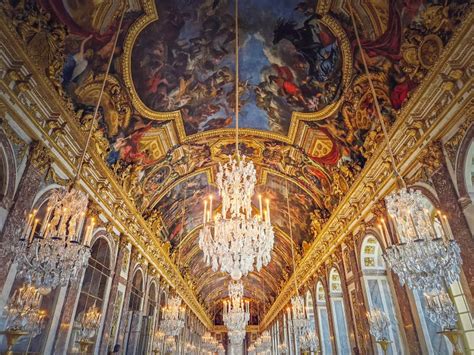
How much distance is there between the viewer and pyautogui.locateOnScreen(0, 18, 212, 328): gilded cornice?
521 centimetres

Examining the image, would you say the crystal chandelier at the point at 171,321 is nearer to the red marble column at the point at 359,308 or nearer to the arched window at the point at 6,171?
the red marble column at the point at 359,308

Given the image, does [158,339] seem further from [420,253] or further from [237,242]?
[420,253]

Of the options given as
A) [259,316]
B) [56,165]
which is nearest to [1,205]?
[56,165]

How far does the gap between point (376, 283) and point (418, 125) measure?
529 cm

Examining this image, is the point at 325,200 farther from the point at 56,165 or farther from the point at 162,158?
the point at 56,165

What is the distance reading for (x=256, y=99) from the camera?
10500 mm

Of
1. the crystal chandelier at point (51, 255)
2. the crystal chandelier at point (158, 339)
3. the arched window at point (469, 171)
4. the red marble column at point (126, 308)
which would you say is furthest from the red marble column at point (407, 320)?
the crystal chandelier at point (158, 339)

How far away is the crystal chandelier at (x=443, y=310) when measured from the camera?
14.7 feet


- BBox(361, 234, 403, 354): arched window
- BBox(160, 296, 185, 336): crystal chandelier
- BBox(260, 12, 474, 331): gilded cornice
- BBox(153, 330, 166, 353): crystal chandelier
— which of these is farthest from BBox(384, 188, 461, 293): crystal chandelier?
BBox(153, 330, 166, 353): crystal chandelier

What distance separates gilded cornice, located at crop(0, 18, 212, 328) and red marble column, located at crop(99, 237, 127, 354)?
698 millimetres

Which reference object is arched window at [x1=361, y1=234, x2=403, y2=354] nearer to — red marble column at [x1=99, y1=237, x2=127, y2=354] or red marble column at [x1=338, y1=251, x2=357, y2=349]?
red marble column at [x1=338, y1=251, x2=357, y2=349]

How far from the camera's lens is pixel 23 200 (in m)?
5.57

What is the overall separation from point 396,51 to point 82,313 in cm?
996

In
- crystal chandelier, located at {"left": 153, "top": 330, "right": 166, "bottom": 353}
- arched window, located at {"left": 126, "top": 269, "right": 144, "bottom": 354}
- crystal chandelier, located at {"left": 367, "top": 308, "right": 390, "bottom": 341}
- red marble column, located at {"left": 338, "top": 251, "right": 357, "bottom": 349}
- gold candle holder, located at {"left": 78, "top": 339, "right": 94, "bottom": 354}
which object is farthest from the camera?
crystal chandelier, located at {"left": 153, "top": 330, "right": 166, "bottom": 353}
